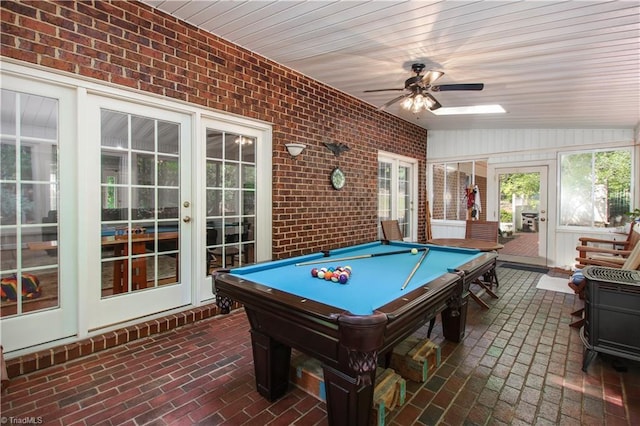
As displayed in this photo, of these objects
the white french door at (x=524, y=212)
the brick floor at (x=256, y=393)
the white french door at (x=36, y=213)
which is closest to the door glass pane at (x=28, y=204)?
the white french door at (x=36, y=213)

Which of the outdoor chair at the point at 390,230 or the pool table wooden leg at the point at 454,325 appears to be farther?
the outdoor chair at the point at 390,230

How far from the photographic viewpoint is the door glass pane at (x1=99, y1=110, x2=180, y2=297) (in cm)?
263

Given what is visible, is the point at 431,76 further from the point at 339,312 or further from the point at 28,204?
the point at 28,204

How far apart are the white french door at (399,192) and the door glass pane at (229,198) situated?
2.81 meters

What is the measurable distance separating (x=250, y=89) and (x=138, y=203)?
68.1 inches

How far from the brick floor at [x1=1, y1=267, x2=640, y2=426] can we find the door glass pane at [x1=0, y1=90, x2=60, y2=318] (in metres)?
0.60

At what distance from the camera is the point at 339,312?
4.36ft

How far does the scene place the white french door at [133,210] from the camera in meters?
2.51

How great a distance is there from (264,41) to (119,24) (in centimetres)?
128

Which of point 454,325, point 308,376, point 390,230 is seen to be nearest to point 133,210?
point 308,376

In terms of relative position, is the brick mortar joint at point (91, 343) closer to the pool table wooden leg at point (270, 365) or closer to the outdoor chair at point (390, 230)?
the pool table wooden leg at point (270, 365)

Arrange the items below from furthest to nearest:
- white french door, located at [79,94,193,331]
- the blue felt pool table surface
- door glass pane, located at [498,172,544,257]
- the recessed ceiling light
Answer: door glass pane, located at [498,172,544,257] < the recessed ceiling light < white french door, located at [79,94,193,331] < the blue felt pool table surface

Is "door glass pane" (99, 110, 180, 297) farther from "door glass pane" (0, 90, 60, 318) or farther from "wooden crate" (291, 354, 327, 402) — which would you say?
"wooden crate" (291, 354, 327, 402)

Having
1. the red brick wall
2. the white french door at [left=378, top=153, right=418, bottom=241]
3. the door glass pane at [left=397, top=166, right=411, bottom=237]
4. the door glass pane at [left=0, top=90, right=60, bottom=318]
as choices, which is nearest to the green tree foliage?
the white french door at [left=378, top=153, right=418, bottom=241]
